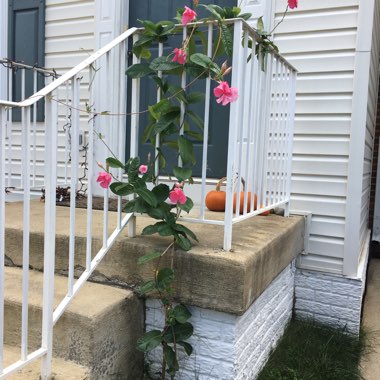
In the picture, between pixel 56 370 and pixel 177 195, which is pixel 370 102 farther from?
pixel 56 370

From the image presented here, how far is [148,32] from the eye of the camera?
6.24 feet

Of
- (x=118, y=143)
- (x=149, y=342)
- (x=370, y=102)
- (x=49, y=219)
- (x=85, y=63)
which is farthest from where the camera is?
(x=370, y=102)

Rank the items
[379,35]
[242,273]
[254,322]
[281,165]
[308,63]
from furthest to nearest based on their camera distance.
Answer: [379,35], [308,63], [281,165], [254,322], [242,273]

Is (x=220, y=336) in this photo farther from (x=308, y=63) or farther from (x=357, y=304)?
(x=308, y=63)

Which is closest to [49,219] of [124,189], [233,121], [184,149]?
[124,189]

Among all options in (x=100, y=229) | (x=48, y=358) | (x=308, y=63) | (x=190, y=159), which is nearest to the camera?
(x=48, y=358)

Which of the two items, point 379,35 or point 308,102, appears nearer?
point 308,102

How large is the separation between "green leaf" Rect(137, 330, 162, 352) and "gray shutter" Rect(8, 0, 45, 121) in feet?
8.90

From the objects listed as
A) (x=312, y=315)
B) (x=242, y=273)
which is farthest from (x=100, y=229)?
(x=312, y=315)

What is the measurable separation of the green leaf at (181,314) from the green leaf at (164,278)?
0.43ft

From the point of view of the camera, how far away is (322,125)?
2934mm

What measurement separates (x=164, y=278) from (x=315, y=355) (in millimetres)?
1261

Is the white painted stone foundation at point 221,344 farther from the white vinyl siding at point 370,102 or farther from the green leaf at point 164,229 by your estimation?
the white vinyl siding at point 370,102

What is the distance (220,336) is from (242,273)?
33cm
